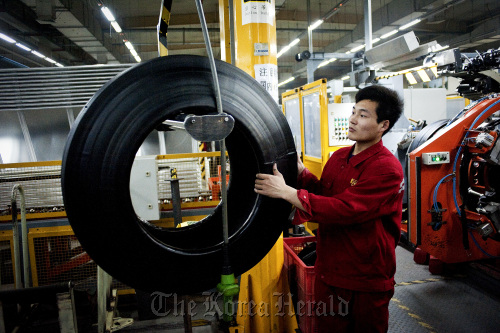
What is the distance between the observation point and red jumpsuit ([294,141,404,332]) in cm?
145

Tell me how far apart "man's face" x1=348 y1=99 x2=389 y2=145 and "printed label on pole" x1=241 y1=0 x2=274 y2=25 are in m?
0.75

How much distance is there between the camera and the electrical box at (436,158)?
3.01 meters

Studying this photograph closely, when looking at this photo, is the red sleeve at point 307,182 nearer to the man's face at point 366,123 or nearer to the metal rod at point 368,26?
the man's face at point 366,123

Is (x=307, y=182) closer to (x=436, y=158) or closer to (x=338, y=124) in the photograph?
(x=436, y=158)

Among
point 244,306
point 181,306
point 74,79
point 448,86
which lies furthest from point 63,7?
point 448,86

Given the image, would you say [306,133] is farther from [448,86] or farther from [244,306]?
[448,86]

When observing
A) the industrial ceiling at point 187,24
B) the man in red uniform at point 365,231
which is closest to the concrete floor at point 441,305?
the man in red uniform at point 365,231

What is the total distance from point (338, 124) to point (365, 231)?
130 inches

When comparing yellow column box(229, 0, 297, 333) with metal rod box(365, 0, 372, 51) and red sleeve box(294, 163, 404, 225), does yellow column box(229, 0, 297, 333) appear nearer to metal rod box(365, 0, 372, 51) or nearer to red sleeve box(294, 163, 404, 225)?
red sleeve box(294, 163, 404, 225)

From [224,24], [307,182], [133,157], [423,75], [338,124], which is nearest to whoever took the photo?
[133,157]

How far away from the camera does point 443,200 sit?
312 centimetres

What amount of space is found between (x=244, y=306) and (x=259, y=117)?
1487mm

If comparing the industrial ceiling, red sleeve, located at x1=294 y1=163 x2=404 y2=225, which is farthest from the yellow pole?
the industrial ceiling

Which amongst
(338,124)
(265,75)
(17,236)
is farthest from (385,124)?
(338,124)
